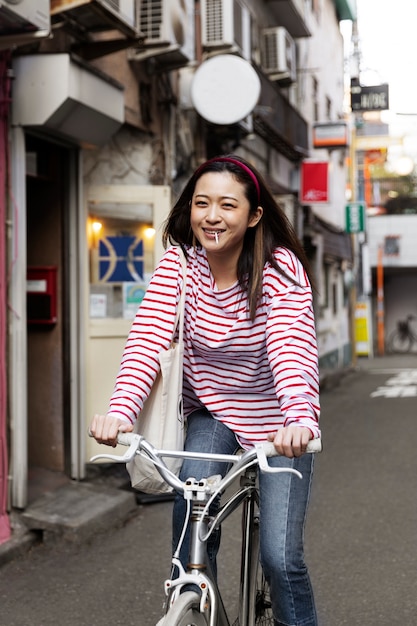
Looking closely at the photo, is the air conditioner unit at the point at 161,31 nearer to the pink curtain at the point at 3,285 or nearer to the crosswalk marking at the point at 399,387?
the pink curtain at the point at 3,285

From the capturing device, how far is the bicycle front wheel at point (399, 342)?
35.1 meters

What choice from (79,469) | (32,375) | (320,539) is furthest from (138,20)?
(320,539)

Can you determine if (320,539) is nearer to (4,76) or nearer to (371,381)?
(4,76)

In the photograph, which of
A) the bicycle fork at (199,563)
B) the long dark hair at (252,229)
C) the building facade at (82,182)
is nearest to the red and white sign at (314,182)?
the building facade at (82,182)

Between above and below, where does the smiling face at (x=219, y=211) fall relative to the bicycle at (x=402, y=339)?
above

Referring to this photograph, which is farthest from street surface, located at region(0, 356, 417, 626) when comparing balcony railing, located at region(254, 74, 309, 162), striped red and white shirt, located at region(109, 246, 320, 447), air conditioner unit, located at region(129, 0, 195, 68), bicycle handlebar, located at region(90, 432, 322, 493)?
balcony railing, located at region(254, 74, 309, 162)

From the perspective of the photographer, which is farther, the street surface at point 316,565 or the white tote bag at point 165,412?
the street surface at point 316,565

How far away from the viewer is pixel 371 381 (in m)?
19.7

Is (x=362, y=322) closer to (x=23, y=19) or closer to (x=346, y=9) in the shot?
(x=346, y=9)

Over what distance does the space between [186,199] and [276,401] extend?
773 millimetres

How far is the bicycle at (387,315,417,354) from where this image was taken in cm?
3506

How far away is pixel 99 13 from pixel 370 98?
11232 millimetres

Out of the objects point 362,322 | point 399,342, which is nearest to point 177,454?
point 362,322

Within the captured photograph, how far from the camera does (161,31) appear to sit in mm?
7934
